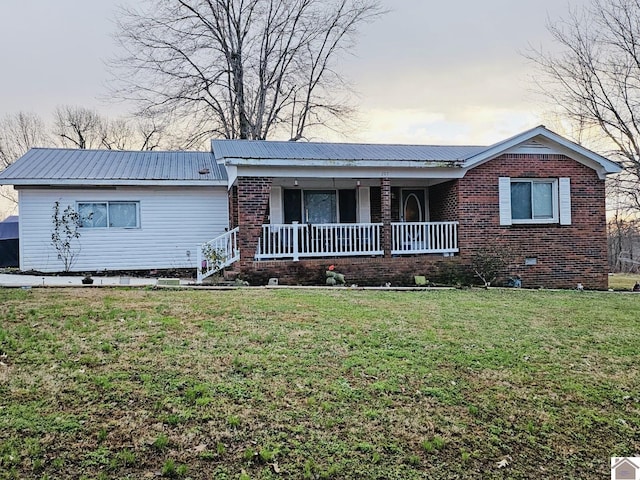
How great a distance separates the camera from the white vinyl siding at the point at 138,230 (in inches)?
564

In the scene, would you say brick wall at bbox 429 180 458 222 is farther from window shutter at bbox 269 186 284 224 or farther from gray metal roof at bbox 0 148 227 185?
gray metal roof at bbox 0 148 227 185

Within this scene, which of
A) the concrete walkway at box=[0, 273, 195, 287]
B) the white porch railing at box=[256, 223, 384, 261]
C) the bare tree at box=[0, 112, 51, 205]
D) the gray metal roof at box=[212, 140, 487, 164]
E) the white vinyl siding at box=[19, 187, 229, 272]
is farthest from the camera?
the bare tree at box=[0, 112, 51, 205]

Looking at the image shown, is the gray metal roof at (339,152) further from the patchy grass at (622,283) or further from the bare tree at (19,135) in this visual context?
the bare tree at (19,135)

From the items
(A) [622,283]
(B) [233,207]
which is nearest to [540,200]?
(A) [622,283]

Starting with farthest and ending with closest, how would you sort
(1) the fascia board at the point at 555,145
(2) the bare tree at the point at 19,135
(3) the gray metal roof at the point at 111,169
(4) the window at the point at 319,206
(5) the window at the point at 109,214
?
(2) the bare tree at the point at 19,135 → (4) the window at the point at 319,206 → (5) the window at the point at 109,214 → (3) the gray metal roof at the point at 111,169 → (1) the fascia board at the point at 555,145

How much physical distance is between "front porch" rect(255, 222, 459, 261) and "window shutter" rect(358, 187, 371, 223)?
1834mm

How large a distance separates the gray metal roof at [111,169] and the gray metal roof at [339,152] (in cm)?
105

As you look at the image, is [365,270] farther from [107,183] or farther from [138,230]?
[107,183]

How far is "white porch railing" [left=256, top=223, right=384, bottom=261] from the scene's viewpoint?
12.8 meters

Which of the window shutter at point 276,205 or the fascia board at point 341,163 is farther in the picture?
the window shutter at point 276,205

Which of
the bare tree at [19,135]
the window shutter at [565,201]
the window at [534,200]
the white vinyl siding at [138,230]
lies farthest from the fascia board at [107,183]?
the bare tree at [19,135]

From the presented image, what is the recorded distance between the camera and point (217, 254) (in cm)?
1271

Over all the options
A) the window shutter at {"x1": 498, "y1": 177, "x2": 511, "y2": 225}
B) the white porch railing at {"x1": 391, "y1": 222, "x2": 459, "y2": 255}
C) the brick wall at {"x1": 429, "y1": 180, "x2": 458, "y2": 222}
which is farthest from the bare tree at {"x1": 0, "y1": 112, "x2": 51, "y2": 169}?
the window shutter at {"x1": 498, "y1": 177, "x2": 511, "y2": 225}

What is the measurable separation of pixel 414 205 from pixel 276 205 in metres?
4.84
